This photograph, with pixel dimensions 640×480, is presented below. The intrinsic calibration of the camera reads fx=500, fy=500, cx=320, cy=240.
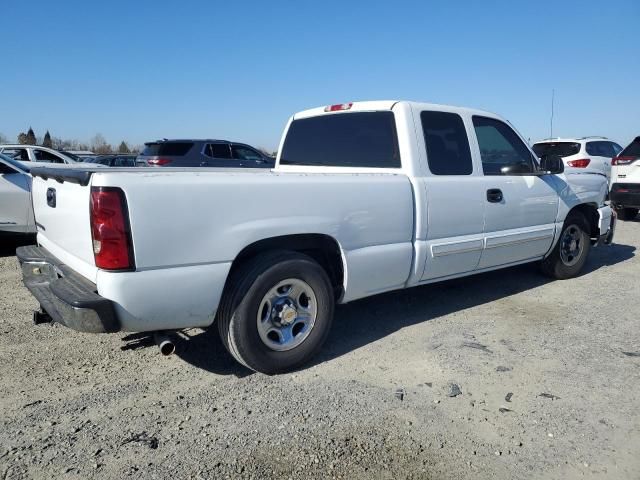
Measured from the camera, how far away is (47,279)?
129 inches

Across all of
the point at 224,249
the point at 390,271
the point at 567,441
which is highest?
the point at 224,249

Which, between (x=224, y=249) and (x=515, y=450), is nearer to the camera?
(x=515, y=450)

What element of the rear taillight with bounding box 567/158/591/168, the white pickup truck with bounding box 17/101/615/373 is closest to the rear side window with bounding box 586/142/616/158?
the rear taillight with bounding box 567/158/591/168

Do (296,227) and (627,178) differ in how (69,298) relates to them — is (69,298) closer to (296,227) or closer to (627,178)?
(296,227)

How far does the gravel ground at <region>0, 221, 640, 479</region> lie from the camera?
2.44m

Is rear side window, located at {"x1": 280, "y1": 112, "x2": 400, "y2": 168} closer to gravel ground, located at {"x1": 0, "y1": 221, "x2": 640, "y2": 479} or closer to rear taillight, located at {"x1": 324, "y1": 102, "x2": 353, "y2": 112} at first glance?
rear taillight, located at {"x1": 324, "y1": 102, "x2": 353, "y2": 112}

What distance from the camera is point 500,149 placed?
4.90 m

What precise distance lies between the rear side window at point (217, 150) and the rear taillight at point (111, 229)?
13.2 meters

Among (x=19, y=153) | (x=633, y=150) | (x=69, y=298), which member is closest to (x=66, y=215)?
(x=69, y=298)

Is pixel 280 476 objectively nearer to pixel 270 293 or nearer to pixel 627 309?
pixel 270 293

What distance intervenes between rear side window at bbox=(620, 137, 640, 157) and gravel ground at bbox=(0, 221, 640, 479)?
633 cm

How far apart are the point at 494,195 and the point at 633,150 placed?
6938 millimetres

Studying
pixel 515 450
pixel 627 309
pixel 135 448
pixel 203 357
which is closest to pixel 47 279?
pixel 203 357

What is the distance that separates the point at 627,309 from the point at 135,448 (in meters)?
4.50
